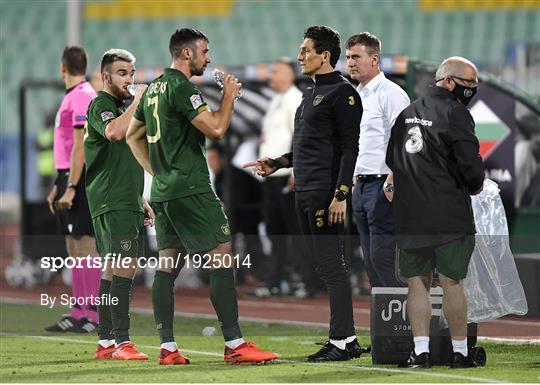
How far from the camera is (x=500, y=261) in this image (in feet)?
25.7

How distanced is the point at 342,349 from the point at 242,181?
760cm

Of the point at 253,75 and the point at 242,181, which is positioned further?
the point at 242,181

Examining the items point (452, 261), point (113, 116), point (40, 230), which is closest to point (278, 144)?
point (40, 230)

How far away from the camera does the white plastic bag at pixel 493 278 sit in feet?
25.5

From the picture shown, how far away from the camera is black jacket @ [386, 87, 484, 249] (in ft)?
22.7

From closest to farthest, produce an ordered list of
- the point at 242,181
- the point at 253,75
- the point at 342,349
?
the point at 342,349, the point at 253,75, the point at 242,181

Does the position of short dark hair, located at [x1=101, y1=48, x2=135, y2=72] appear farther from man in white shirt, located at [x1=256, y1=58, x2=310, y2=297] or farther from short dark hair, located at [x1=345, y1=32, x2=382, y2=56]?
man in white shirt, located at [x1=256, y1=58, x2=310, y2=297]

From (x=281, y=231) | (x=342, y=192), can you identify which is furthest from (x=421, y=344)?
(x=281, y=231)

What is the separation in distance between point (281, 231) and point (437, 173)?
20.4 feet

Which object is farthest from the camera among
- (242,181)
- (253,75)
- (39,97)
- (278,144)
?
(39,97)

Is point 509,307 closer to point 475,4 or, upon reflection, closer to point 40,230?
point 40,230

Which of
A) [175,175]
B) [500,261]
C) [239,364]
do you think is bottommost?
[239,364]

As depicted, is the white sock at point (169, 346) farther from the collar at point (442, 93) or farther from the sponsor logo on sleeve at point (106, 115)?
the collar at point (442, 93)

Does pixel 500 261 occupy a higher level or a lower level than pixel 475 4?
lower
